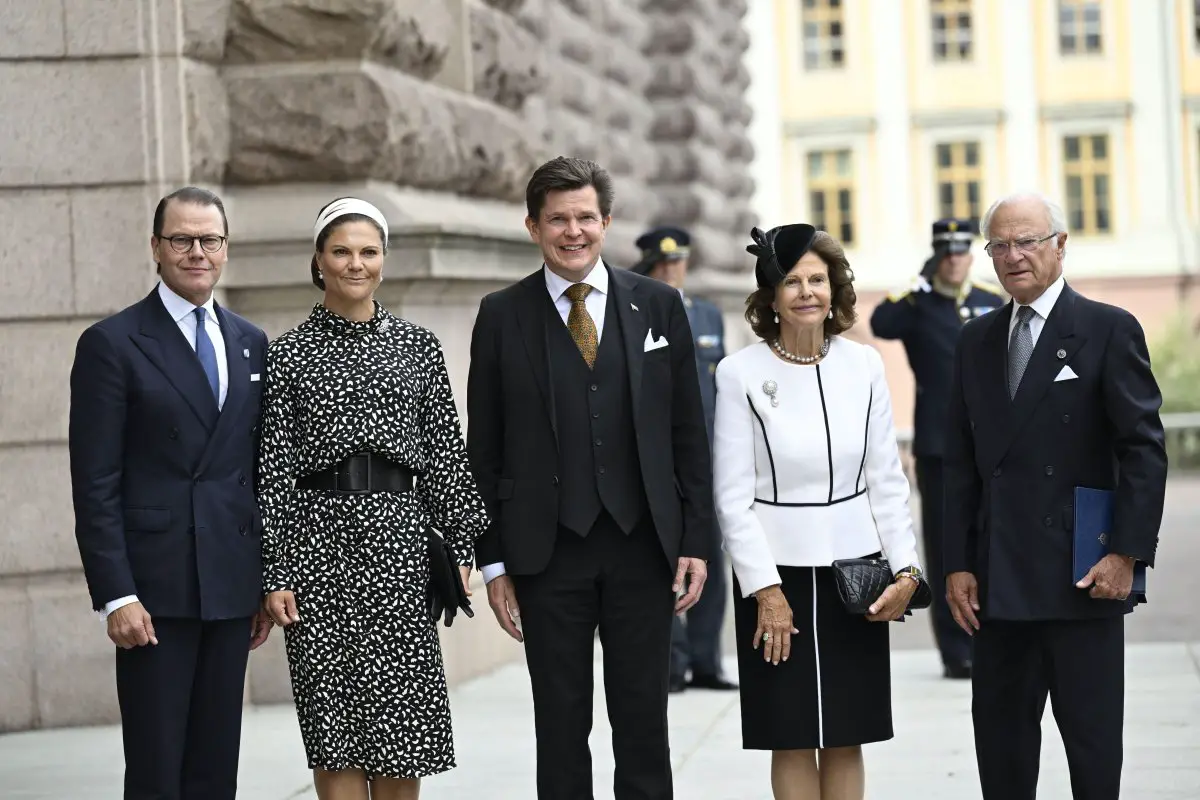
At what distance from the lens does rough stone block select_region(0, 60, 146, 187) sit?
29.3 ft

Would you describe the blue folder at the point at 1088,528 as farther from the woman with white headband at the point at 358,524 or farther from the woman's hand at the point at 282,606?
the woman's hand at the point at 282,606

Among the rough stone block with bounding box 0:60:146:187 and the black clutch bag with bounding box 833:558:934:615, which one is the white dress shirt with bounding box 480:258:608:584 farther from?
the rough stone block with bounding box 0:60:146:187

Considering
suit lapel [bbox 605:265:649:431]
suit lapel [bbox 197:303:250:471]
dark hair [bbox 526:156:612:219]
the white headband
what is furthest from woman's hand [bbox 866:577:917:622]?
suit lapel [bbox 197:303:250:471]

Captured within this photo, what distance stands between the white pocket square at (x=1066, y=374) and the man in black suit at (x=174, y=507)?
2187 mm

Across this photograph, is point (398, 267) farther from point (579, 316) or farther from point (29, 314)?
point (579, 316)

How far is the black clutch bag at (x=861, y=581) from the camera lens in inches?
222

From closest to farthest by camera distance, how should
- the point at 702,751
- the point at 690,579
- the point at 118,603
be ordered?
the point at 118,603 < the point at 690,579 < the point at 702,751

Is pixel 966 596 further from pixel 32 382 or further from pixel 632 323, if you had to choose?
pixel 32 382

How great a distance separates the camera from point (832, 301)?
19.2 ft

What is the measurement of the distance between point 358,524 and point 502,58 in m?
5.86

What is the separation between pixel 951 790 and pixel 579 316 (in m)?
2.59

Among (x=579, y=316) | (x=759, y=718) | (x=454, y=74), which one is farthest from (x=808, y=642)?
(x=454, y=74)

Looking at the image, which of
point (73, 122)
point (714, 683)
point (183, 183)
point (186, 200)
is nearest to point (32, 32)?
point (73, 122)

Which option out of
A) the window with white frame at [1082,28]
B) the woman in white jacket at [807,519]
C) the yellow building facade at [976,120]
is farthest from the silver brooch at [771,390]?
the window with white frame at [1082,28]
